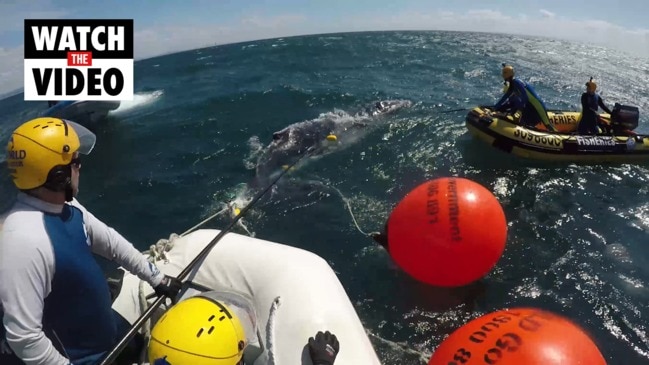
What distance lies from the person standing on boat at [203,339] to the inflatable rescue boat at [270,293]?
0.20 m

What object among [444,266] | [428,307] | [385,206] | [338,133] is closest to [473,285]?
[428,307]

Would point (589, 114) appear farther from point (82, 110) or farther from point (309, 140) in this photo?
point (82, 110)

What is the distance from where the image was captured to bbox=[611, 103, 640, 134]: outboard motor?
34.9 ft

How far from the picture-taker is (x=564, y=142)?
10.1 metres

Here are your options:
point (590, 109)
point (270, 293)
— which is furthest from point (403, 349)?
point (590, 109)

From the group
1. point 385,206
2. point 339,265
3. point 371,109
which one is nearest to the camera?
point 339,265

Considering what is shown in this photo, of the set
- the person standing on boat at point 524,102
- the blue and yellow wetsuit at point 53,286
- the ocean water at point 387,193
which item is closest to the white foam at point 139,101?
the ocean water at point 387,193

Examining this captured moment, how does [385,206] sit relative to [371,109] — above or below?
below

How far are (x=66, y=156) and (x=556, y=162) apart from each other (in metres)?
10.5

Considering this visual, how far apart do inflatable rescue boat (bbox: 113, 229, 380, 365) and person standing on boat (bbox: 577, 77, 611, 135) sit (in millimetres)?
9458

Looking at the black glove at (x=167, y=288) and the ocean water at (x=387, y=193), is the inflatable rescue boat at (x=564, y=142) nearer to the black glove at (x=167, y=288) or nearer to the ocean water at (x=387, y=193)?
the ocean water at (x=387, y=193)

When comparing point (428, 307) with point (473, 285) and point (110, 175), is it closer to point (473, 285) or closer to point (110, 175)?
point (473, 285)

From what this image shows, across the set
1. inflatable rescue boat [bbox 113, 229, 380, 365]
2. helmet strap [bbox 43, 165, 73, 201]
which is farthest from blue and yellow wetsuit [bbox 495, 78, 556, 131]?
helmet strap [bbox 43, 165, 73, 201]

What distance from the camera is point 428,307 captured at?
18.7 feet
